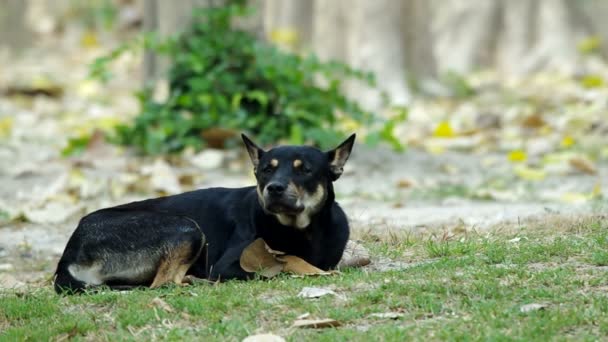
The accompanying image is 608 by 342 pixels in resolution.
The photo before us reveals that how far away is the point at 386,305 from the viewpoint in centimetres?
630

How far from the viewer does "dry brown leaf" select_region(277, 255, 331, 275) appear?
730 cm

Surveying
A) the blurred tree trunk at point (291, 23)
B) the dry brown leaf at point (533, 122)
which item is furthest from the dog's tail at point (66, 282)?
the blurred tree trunk at point (291, 23)

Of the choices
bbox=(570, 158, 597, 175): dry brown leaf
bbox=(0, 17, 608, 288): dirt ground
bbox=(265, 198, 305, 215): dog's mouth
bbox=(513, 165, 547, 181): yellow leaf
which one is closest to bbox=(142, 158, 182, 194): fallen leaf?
bbox=(0, 17, 608, 288): dirt ground

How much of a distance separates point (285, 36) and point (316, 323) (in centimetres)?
1663

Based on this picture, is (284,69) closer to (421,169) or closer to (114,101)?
(421,169)

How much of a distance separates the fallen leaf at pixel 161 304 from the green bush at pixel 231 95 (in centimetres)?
747

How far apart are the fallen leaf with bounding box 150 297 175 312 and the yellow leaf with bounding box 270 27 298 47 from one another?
15715 millimetres

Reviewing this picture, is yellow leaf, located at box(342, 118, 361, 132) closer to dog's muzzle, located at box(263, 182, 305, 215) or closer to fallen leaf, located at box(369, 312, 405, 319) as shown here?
dog's muzzle, located at box(263, 182, 305, 215)

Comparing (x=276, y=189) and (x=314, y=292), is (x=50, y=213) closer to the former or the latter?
(x=276, y=189)

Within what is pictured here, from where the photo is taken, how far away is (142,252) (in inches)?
299

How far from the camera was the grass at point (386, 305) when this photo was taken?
19.1ft

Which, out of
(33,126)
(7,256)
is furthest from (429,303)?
(33,126)

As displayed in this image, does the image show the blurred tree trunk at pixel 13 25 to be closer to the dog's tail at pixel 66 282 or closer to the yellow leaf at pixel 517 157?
the yellow leaf at pixel 517 157

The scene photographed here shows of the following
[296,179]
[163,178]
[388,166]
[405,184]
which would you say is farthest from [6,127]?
[296,179]
